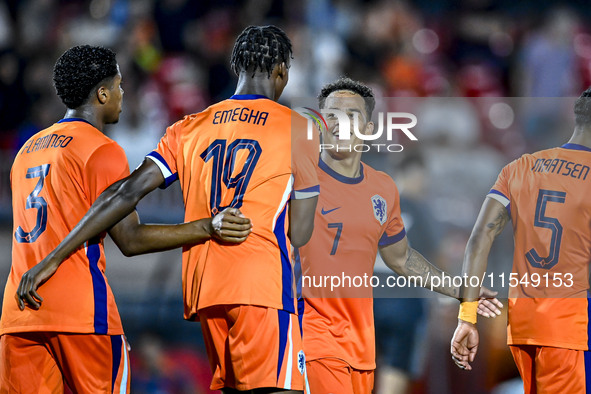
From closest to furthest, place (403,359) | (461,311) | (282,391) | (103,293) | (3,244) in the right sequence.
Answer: (282,391) < (103,293) < (461,311) < (403,359) < (3,244)

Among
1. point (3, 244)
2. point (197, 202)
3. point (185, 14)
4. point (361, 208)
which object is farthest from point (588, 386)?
point (185, 14)

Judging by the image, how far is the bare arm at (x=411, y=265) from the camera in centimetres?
477

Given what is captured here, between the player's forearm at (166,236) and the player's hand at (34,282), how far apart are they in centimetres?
36

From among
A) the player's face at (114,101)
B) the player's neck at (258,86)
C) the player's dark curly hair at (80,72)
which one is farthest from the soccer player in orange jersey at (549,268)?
the player's dark curly hair at (80,72)

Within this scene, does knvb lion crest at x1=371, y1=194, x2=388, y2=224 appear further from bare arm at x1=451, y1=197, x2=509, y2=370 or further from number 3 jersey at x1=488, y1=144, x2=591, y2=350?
number 3 jersey at x1=488, y1=144, x2=591, y2=350

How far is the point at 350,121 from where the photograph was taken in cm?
484

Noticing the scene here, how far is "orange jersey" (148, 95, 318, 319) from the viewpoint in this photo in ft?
11.9

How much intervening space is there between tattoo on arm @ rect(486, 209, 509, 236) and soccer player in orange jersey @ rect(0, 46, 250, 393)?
1.84 meters

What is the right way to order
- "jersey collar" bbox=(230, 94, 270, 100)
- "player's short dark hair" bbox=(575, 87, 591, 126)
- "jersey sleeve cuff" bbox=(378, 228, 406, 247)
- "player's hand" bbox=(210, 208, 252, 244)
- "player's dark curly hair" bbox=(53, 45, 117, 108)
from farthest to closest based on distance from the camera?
"jersey sleeve cuff" bbox=(378, 228, 406, 247) → "player's short dark hair" bbox=(575, 87, 591, 126) → "player's dark curly hair" bbox=(53, 45, 117, 108) → "jersey collar" bbox=(230, 94, 270, 100) → "player's hand" bbox=(210, 208, 252, 244)

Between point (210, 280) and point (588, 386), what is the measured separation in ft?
6.86

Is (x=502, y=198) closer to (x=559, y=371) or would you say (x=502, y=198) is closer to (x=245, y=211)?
(x=559, y=371)

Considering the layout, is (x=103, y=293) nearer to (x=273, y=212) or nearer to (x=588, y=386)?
(x=273, y=212)

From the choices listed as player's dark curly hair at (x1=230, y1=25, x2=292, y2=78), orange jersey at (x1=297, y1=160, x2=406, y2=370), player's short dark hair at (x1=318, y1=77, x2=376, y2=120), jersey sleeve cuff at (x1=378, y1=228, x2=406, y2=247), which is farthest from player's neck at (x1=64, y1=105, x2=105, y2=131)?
jersey sleeve cuff at (x1=378, y1=228, x2=406, y2=247)

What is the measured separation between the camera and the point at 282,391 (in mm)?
3594
